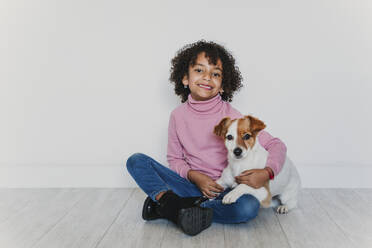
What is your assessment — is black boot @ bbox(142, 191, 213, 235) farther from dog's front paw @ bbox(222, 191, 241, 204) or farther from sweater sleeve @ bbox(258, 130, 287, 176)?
sweater sleeve @ bbox(258, 130, 287, 176)

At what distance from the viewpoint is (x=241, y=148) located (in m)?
1.50

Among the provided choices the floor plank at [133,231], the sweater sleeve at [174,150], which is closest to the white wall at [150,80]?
the sweater sleeve at [174,150]

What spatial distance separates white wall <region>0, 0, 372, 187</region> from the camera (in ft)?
6.71

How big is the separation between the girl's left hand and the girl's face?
36 centimetres

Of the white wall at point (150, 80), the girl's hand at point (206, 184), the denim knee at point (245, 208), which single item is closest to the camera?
the denim knee at point (245, 208)

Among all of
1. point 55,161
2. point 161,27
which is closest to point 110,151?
point 55,161

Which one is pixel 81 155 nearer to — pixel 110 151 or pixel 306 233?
pixel 110 151

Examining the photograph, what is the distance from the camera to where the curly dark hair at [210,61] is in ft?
5.82

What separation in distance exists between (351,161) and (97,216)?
123 centimetres

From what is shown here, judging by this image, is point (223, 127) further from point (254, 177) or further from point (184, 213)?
point (184, 213)

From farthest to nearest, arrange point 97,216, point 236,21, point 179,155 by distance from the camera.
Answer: point 236,21
point 179,155
point 97,216

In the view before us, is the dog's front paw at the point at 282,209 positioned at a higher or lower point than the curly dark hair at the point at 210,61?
lower

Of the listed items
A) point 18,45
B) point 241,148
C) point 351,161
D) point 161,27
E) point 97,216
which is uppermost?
point 161,27

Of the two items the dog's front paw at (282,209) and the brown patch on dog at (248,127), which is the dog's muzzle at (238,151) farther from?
the dog's front paw at (282,209)
